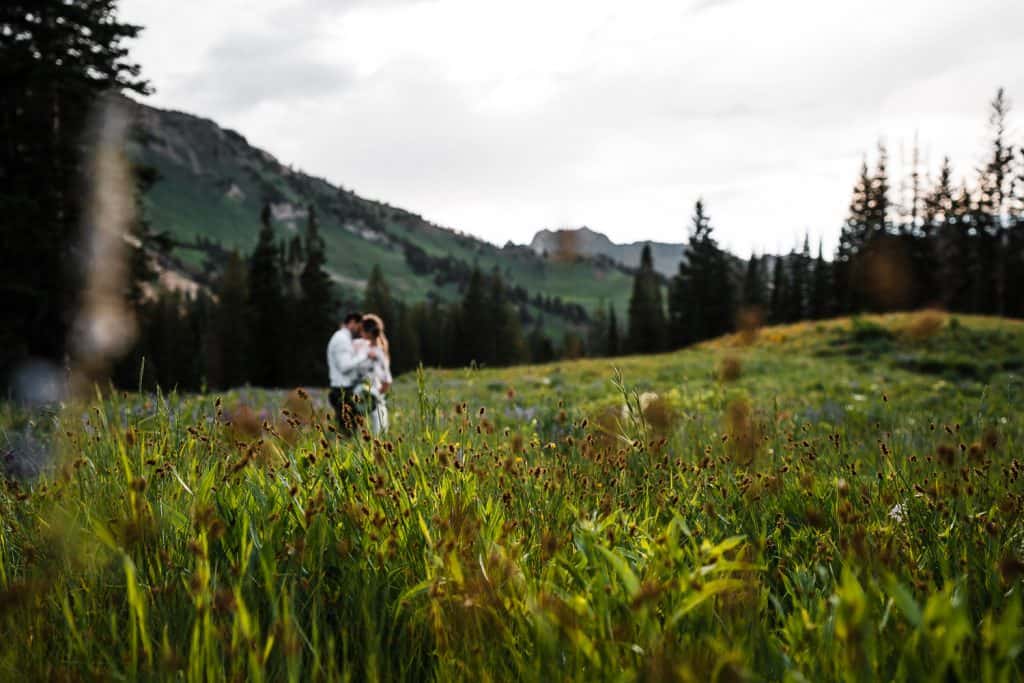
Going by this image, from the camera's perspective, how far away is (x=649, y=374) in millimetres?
22719

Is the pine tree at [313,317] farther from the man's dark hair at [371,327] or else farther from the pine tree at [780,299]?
the pine tree at [780,299]

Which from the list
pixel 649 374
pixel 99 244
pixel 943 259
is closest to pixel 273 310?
pixel 99 244

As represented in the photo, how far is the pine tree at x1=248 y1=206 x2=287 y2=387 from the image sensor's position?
6191 centimetres

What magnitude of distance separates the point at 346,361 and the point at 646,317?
88.3m

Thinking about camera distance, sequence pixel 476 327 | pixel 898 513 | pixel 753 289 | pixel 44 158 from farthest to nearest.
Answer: pixel 476 327, pixel 753 289, pixel 44 158, pixel 898 513

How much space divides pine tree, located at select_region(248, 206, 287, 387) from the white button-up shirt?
55.8 meters

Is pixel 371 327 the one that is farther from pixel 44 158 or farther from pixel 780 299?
pixel 780 299

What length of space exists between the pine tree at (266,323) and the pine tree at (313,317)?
189cm

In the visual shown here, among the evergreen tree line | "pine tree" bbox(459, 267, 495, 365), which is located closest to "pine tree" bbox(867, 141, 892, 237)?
the evergreen tree line

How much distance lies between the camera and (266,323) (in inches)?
2437

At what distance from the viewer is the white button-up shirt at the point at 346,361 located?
931 cm

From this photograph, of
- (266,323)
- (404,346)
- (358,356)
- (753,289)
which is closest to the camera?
(358,356)

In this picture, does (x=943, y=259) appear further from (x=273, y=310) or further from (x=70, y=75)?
(x=70, y=75)

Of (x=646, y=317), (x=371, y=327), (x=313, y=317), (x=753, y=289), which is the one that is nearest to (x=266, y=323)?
(x=313, y=317)
